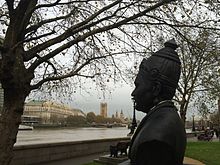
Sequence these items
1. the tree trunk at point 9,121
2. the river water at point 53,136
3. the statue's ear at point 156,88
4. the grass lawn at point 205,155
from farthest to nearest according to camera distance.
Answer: the river water at point 53,136 → the grass lawn at point 205,155 → the tree trunk at point 9,121 → the statue's ear at point 156,88

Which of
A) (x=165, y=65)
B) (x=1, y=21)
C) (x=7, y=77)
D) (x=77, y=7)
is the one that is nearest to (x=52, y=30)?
(x=77, y=7)

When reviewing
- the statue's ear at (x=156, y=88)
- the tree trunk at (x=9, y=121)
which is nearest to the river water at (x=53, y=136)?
the tree trunk at (x=9, y=121)

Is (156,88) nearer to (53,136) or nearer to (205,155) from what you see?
(205,155)

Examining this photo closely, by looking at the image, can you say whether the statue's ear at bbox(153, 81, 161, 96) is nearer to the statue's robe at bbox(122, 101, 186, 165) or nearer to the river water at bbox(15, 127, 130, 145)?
the statue's robe at bbox(122, 101, 186, 165)

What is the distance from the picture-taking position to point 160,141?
291 cm

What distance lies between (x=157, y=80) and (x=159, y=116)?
353 millimetres

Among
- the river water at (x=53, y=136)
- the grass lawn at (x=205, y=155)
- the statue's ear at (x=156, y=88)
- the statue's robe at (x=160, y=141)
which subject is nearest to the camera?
the statue's robe at (x=160, y=141)

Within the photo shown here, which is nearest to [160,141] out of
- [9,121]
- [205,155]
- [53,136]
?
[9,121]

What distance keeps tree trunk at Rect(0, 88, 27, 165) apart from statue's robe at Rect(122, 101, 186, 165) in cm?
697

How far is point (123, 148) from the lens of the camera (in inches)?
651

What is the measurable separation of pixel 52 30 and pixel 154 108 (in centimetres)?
928

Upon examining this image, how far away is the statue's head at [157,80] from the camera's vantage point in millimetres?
3242

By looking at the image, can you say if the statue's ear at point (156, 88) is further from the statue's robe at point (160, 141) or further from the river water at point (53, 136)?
the river water at point (53, 136)

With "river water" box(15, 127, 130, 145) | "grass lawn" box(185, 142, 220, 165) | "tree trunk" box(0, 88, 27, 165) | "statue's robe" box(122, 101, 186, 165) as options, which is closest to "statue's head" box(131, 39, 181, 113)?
"statue's robe" box(122, 101, 186, 165)
